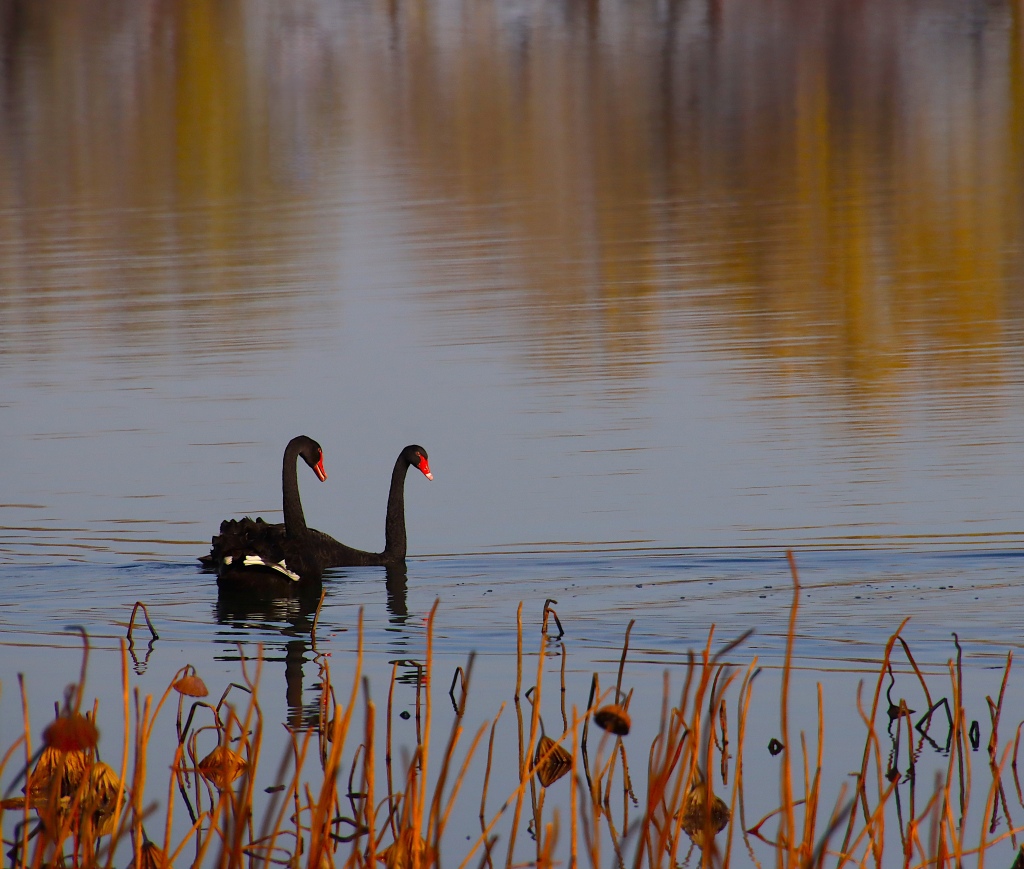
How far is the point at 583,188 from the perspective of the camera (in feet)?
115

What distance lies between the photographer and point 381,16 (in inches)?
3765

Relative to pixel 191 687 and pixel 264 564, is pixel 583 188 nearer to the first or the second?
pixel 264 564

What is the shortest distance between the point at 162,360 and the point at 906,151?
867 inches

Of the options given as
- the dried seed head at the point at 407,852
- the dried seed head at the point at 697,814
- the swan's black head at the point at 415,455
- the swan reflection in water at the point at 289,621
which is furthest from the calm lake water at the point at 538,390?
the dried seed head at the point at 407,852

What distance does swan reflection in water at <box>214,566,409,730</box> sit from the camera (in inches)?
374

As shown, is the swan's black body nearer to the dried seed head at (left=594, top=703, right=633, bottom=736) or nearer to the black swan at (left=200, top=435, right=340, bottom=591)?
the black swan at (left=200, top=435, right=340, bottom=591)

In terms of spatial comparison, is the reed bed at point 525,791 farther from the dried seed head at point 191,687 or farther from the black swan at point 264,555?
the black swan at point 264,555

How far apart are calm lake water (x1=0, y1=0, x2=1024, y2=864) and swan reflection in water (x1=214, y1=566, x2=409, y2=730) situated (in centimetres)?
6

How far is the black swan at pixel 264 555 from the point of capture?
11.3m

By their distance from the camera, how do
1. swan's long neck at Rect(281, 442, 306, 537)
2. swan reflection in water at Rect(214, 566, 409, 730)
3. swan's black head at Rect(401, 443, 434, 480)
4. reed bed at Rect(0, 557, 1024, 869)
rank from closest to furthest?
reed bed at Rect(0, 557, 1024, 869)
swan reflection in water at Rect(214, 566, 409, 730)
swan's long neck at Rect(281, 442, 306, 537)
swan's black head at Rect(401, 443, 434, 480)

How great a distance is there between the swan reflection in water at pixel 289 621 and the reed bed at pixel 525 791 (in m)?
0.65

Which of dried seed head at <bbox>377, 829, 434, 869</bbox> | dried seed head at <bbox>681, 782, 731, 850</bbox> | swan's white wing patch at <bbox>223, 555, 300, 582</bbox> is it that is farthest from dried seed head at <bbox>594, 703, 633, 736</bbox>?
swan's white wing patch at <bbox>223, 555, 300, 582</bbox>

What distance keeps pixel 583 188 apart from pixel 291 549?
2416cm

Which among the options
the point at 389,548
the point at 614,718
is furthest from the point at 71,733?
the point at 389,548
